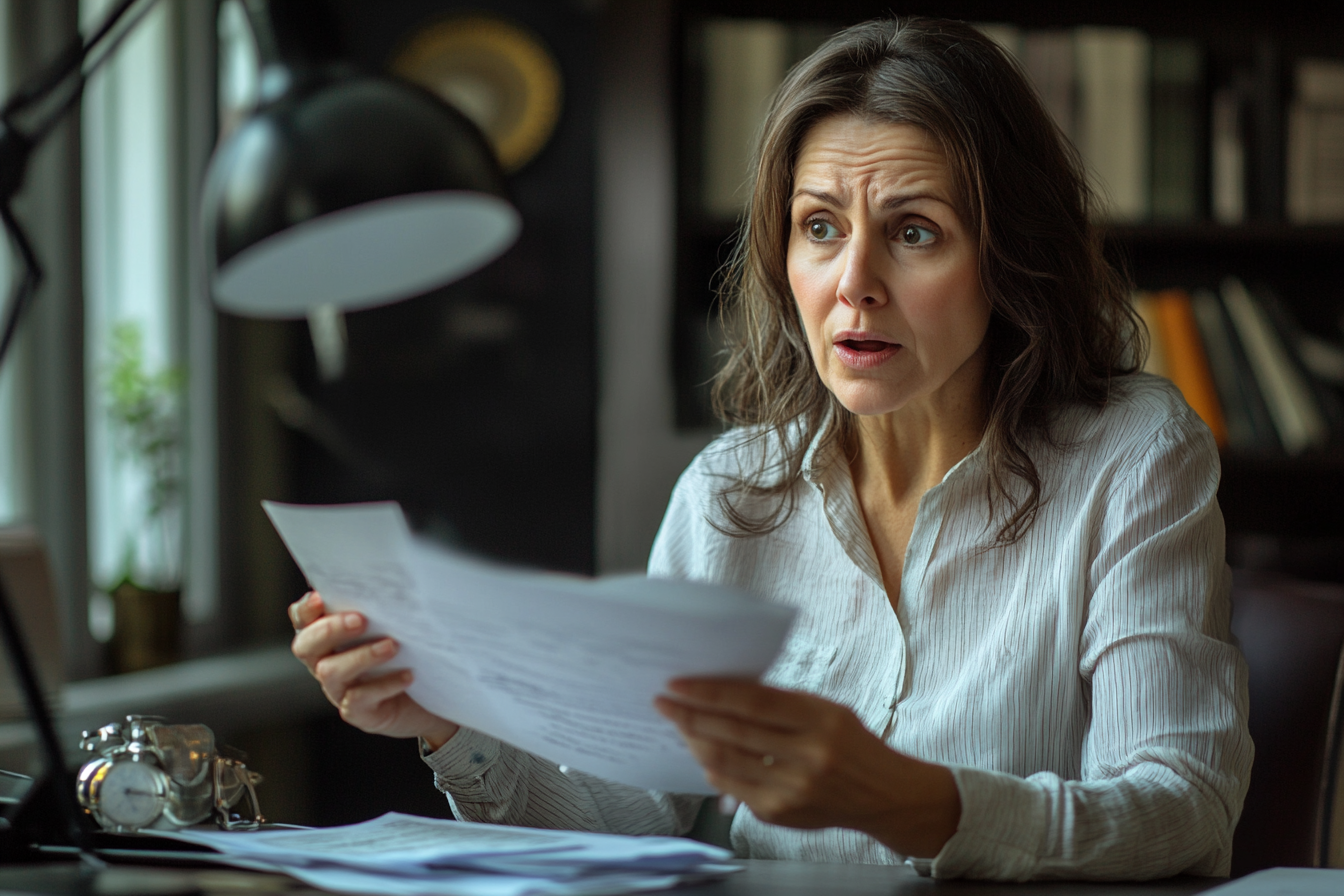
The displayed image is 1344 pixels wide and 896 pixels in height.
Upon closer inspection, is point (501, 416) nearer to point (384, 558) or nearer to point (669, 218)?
point (669, 218)

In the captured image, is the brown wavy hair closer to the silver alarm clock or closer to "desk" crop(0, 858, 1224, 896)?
"desk" crop(0, 858, 1224, 896)

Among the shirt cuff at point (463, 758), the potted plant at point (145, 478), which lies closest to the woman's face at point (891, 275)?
the shirt cuff at point (463, 758)

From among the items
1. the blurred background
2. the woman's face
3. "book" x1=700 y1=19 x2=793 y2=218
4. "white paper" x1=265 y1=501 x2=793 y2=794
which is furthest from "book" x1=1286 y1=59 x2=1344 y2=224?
"white paper" x1=265 y1=501 x2=793 y2=794

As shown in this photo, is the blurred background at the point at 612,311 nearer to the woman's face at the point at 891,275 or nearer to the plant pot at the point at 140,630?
the plant pot at the point at 140,630

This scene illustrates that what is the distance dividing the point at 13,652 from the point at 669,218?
157 centimetres

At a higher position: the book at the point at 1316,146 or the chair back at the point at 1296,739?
the book at the point at 1316,146

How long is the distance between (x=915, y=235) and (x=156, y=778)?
2.43ft

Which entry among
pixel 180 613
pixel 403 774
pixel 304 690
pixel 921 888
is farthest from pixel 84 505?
pixel 921 888

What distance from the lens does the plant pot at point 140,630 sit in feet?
7.52

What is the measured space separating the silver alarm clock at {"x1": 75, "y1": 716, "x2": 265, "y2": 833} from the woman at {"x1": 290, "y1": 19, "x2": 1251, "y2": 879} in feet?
0.30

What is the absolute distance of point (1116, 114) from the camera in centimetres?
214

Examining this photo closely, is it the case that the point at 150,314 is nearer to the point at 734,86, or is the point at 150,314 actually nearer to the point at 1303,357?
Result: the point at 734,86

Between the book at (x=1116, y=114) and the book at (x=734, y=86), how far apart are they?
1.69ft

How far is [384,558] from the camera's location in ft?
2.45
